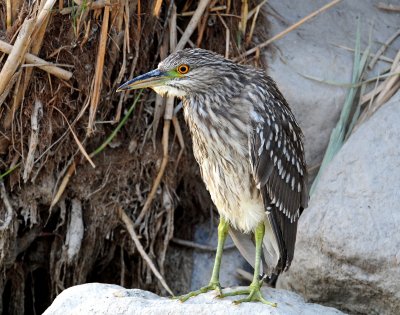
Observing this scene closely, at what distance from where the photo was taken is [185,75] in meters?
4.43

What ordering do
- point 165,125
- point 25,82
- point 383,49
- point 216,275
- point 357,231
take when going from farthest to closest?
point 383,49
point 165,125
point 25,82
point 357,231
point 216,275

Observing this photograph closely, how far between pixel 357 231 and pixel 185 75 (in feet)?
4.31

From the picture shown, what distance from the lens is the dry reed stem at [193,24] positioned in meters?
5.64

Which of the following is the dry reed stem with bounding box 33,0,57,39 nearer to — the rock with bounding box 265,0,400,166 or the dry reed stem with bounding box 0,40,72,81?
the dry reed stem with bounding box 0,40,72,81

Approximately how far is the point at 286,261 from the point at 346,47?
1.98 meters

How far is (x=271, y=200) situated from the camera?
4.52 meters

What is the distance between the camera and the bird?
4414 mm

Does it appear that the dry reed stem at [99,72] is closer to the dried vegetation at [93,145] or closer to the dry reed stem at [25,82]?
the dried vegetation at [93,145]

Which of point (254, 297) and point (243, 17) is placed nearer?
point (254, 297)

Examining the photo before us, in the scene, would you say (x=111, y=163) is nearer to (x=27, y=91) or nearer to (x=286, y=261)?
(x=27, y=91)

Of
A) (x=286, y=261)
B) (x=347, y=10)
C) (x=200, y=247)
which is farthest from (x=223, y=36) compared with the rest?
(x=286, y=261)

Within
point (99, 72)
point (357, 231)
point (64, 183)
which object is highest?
point (99, 72)

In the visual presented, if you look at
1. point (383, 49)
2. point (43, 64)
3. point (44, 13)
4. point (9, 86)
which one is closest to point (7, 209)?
point (9, 86)

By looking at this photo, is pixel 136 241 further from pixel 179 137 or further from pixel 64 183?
pixel 179 137
